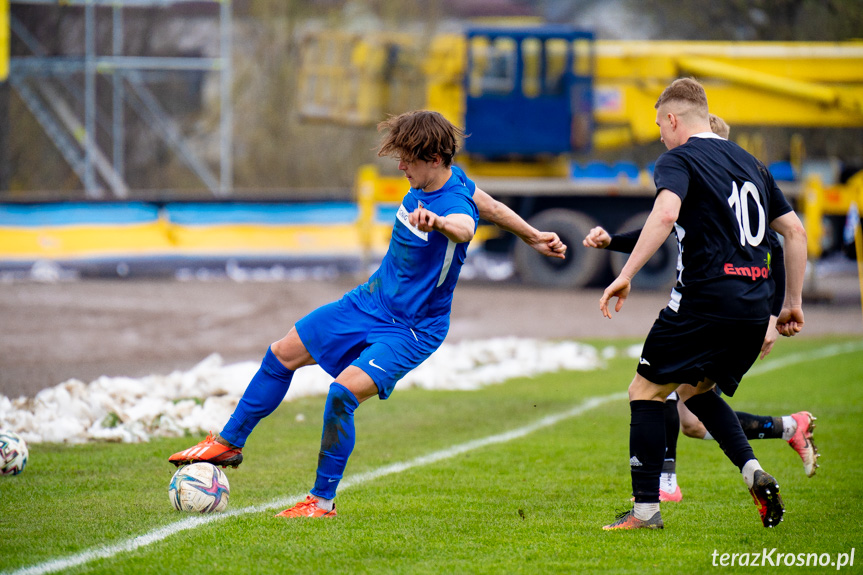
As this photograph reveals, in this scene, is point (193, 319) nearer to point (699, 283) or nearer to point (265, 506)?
point (265, 506)

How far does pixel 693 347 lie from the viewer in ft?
15.5

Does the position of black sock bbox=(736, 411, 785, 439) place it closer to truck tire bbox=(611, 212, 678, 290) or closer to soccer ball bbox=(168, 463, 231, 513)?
soccer ball bbox=(168, 463, 231, 513)

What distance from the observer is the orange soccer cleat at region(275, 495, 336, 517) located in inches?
192

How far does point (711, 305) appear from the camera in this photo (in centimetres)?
467

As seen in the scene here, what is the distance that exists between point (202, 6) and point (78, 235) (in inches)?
388

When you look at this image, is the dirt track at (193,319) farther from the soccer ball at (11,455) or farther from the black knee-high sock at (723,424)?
the black knee-high sock at (723,424)

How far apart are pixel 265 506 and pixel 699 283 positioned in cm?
243

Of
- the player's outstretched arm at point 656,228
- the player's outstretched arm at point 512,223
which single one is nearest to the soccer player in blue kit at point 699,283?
the player's outstretched arm at point 656,228

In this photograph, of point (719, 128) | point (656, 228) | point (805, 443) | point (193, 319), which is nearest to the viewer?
point (656, 228)

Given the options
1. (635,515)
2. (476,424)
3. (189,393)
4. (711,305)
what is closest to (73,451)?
(189,393)

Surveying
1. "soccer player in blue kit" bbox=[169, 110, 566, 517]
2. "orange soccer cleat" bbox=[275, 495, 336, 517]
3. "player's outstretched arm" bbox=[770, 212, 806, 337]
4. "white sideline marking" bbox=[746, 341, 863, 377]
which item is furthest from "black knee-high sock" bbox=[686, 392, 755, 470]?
"white sideline marking" bbox=[746, 341, 863, 377]

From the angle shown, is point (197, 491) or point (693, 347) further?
point (197, 491)

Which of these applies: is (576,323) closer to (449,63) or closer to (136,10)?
(449,63)

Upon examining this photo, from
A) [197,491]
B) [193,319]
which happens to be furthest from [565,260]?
[197,491]
